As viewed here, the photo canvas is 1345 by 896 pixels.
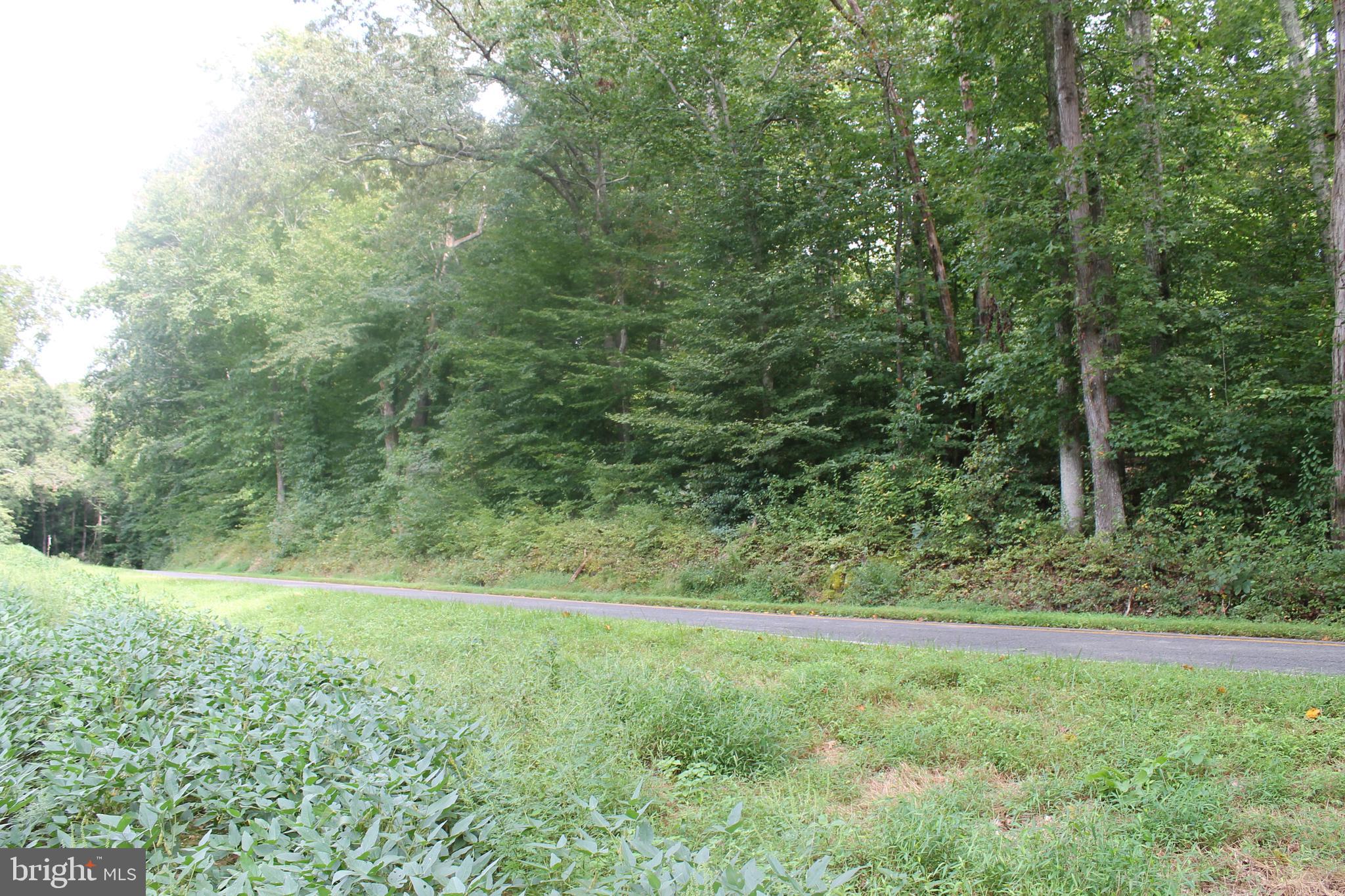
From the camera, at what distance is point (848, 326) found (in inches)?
664

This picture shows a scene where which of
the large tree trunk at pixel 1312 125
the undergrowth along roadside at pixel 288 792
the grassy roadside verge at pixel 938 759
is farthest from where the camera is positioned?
the large tree trunk at pixel 1312 125

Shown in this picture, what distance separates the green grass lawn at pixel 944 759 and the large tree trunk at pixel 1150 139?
925 cm

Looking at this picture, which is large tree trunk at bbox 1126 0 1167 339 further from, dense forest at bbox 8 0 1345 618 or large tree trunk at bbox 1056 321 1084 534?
large tree trunk at bbox 1056 321 1084 534

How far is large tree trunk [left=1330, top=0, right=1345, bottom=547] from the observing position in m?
10.5

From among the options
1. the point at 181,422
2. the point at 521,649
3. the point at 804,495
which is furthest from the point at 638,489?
the point at 181,422

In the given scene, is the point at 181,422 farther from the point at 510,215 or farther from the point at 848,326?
the point at 848,326

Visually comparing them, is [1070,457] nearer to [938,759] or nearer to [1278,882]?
[938,759]

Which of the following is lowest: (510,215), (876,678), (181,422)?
(876,678)

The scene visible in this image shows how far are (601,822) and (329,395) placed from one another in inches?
1325

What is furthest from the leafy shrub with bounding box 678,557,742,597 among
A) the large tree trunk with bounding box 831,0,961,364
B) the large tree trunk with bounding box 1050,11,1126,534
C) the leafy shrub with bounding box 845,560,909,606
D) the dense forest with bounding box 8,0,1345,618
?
the large tree trunk with bounding box 831,0,961,364

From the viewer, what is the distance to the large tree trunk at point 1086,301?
482 inches

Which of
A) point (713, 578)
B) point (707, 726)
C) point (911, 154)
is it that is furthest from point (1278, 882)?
point (911, 154)

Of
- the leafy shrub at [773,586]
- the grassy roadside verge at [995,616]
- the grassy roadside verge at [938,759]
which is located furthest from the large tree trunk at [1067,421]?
the grassy roadside verge at [938,759]

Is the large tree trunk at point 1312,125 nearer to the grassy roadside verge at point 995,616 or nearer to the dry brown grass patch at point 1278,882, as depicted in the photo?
the grassy roadside verge at point 995,616
